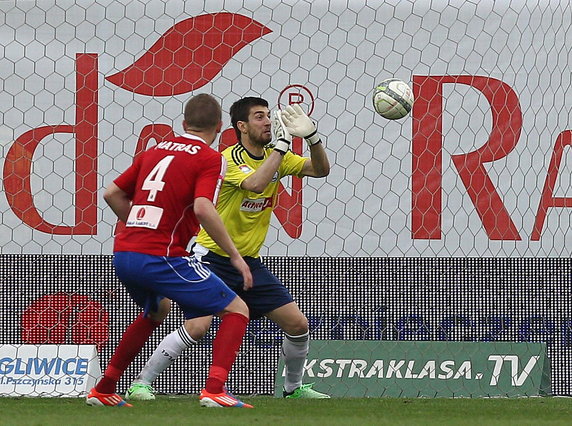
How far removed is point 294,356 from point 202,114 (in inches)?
67.8

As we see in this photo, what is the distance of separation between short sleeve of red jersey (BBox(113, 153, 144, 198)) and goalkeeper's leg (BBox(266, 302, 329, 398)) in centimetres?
123

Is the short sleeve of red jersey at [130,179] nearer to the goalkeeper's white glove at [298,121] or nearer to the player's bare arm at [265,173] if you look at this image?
the player's bare arm at [265,173]

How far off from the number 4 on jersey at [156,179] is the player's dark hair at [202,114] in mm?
207

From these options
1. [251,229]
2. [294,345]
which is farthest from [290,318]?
[251,229]

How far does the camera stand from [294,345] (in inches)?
265

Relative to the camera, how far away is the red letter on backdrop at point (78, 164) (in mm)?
7418

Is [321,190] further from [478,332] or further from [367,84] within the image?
[478,332]

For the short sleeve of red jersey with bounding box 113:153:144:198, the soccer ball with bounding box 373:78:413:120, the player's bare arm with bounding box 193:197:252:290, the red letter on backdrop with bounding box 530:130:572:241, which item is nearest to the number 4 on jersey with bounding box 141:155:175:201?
the short sleeve of red jersey with bounding box 113:153:144:198

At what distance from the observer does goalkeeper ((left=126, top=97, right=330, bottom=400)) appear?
6500mm

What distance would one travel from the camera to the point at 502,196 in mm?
7621

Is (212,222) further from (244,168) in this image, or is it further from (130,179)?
(244,168)

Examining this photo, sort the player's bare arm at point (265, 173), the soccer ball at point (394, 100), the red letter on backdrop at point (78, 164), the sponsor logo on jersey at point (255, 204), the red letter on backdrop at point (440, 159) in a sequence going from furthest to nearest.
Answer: the red letter on backdrop at point (440, 159) < the red letter on backdrop at point (78, 164) < the soccer ball at point (394, 100) < the sponsor logo on jersey at point (255, 204) < the player's bare arm at point (265, 173)

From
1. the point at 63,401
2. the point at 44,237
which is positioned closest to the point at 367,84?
the point at 44,237

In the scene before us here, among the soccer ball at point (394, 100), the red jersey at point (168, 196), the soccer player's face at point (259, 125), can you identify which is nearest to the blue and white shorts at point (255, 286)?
the soccer player's face at point (259, 125)
